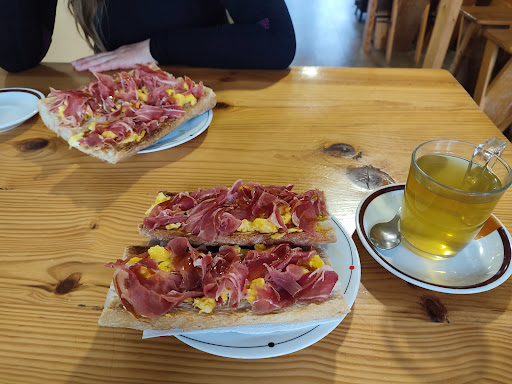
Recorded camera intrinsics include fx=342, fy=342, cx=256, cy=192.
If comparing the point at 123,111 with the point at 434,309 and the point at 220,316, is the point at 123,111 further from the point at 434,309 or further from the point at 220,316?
the point at 434,309

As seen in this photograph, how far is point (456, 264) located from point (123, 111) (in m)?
1.12

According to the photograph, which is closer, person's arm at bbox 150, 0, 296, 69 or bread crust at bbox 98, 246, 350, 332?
bread crust at bbox 98, 246, 350, 332

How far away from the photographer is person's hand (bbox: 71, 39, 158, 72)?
1.61 m

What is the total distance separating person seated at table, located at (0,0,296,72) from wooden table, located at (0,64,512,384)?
0.24 feet

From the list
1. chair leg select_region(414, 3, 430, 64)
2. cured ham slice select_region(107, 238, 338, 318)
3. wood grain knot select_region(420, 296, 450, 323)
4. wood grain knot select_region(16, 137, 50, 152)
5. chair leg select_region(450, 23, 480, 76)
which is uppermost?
cured ham slice select_region(107, 238, 338, 318)

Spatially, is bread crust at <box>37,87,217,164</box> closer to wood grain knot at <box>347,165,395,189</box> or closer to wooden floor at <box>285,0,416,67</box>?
wood grain knot at <box>347,165,395,189</box>

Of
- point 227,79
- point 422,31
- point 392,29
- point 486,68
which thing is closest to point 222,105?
point 227,79

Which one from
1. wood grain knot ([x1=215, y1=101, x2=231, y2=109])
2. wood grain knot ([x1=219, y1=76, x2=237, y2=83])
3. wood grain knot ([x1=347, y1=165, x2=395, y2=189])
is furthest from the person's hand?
wood grain knot ([x1=347, y1=165, x2=395, y2=189])

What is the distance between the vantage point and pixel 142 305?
2.07 ft

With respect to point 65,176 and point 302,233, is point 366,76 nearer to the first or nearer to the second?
point 302,233

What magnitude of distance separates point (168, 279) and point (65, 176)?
65 cm

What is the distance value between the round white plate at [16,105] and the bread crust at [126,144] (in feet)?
0.28

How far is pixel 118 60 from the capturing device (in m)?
1.63

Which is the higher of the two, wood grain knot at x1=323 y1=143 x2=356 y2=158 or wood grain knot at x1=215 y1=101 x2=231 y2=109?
wood grain knot at x1=215 y1=101 x2=231 y2=109
